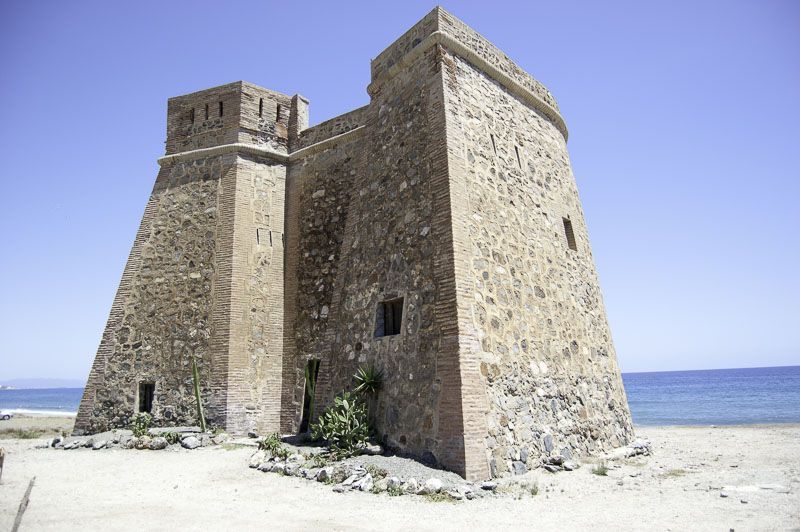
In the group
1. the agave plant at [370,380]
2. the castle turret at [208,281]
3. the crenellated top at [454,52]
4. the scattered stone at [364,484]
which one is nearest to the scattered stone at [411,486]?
the scattered stone at [364,484]

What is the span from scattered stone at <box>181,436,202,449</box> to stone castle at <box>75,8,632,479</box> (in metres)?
1.03

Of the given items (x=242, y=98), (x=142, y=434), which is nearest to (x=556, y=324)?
(x=142, y=434)

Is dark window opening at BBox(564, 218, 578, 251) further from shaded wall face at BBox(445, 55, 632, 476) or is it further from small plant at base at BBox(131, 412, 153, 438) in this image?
small plant at base at BBox(131, 412, 153, 438)

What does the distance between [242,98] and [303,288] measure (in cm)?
629

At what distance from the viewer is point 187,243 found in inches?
605

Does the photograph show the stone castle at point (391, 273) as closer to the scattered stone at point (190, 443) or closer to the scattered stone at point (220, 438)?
the scattered stone at point (220, 438)

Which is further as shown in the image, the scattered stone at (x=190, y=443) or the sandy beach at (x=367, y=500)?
the scattered stone at (x=190, y=443)

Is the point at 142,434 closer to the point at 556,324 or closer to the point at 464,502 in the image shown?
the point at 464,502

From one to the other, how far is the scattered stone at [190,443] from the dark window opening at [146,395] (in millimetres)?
2590

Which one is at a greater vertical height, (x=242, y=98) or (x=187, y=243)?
(x=242, y=98)

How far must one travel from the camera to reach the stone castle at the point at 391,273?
384 inches

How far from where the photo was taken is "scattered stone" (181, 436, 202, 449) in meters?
12.2

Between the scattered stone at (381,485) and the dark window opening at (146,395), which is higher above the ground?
the dark window opening at (146,395)

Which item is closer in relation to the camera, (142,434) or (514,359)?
(514,359)
